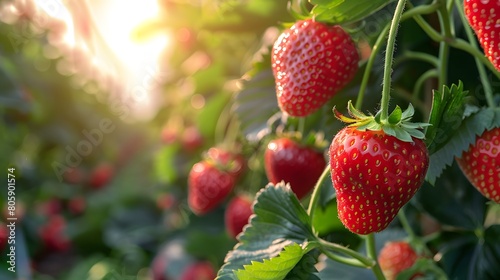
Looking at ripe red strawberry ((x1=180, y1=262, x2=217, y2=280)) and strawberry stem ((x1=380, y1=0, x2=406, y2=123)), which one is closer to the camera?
strawberry stem ((x1=380, y1=0, x2=406, y2=123))

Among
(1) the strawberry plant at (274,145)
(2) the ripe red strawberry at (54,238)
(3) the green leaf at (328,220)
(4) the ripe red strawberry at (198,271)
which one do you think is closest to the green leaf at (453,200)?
(1) the strawberry plant at (274,145)

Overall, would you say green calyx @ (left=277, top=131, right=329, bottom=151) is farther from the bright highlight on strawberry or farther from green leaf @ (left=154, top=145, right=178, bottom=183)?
green leaf @ (left=154, top=145, right=178, bottom=183)

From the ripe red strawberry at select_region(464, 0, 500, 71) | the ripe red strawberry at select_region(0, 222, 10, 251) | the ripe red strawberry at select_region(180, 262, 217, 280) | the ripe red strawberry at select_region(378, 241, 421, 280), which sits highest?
the ripe red strawberry at select_region(464, 0, 500, 71)

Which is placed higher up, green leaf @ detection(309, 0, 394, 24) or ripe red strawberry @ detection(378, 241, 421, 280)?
green leaf @ detection(309, 0, 394, 24)

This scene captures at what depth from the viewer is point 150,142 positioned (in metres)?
3.31

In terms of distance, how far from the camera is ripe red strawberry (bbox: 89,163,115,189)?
9.93 feet

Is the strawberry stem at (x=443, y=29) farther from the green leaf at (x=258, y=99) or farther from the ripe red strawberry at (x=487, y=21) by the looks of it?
the green leaf at (x=258, y=99)

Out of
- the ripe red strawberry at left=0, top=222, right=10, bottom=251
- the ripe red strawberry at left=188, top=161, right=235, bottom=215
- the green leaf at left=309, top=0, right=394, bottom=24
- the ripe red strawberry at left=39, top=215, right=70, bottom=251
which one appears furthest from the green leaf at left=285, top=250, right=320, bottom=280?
the ripe red strawberry at left=39, top=215, right=70, bottom=251

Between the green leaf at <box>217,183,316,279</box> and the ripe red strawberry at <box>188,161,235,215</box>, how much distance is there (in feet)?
2.02

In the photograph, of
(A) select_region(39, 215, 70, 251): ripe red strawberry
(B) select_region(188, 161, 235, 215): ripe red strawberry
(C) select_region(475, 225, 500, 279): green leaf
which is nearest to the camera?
(C) select_region(475, 225, 500, 279): green leaf

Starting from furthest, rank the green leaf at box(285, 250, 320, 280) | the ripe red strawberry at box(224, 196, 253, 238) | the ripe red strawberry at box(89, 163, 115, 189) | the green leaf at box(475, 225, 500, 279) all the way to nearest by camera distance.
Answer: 1. the ripe red strawberry at box(89, 163, 115, 189)
2. the ripe red strawberry at box(224, 196, 253, 238)
3. the green leaf at box(475, 225, 500, 279)
4. the green leaf at box(285, 250, 320, 280)

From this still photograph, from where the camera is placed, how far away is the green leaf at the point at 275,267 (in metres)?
0.65

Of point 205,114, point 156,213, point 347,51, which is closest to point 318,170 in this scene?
point 347,51

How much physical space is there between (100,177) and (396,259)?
2.31 m
